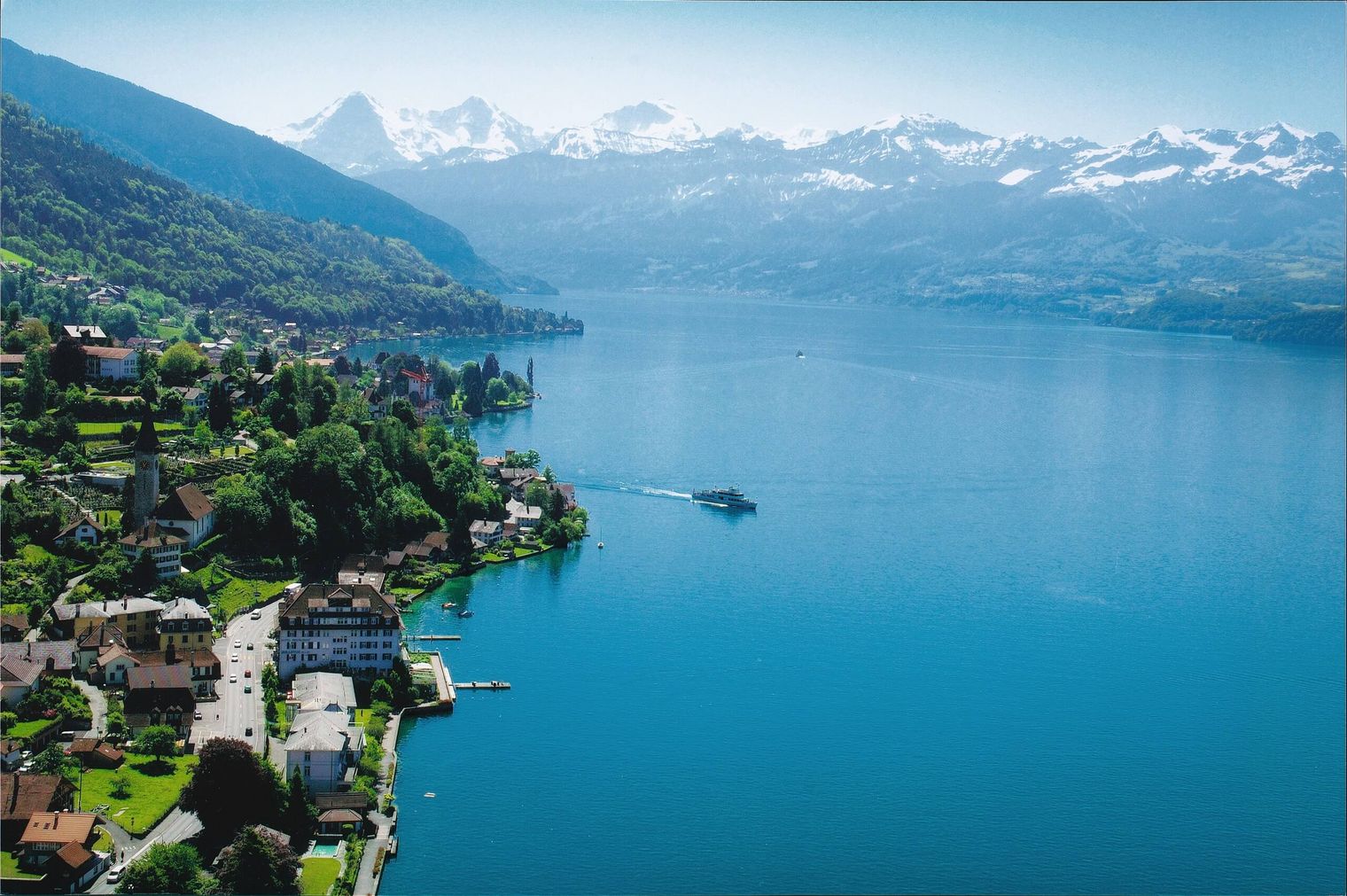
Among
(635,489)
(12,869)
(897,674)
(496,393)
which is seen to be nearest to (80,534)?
(12,869)

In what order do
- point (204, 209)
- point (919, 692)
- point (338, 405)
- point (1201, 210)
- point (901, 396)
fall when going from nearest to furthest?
point (919, 692), point (338, 405), point (901, 396), point (204, 209), point (1201, 210)

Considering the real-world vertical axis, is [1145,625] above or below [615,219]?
below

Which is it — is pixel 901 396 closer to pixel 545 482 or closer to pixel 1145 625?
pixel 545 482

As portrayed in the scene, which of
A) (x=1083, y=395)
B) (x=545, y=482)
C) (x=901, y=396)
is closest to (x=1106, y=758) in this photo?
(x=545, y=482)

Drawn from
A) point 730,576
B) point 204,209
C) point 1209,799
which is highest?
point 204,209

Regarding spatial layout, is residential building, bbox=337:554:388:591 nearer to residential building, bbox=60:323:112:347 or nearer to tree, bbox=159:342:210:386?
tree, bbox=159:342:210:386

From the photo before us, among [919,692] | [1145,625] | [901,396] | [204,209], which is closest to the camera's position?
[919,692]

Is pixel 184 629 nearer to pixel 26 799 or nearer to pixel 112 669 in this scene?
pixel 112 669
